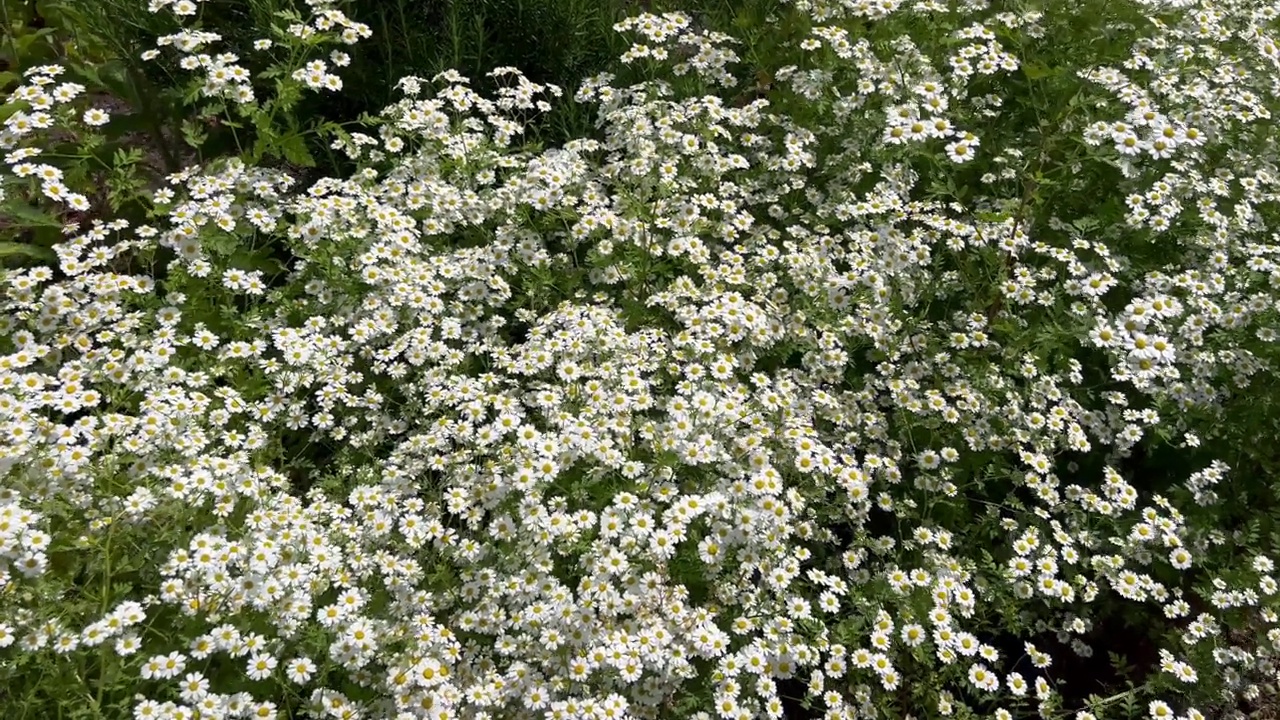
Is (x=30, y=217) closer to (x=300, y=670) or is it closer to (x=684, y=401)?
(x=300, y=670)

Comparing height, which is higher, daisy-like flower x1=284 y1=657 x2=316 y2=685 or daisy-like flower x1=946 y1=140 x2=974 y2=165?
daisy-like flower x1=946 y1=140 x2=974 y2=165

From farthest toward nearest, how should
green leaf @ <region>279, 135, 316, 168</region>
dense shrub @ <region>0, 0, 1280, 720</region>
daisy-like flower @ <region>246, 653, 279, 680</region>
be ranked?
1. green leaf @ <region>279, 135, 316, 168</region>
2. dense shrub @ <region>0, 0, 1280, 720</region>
3. daisy-like flower @ <region>246, 653, 279, 680</region>

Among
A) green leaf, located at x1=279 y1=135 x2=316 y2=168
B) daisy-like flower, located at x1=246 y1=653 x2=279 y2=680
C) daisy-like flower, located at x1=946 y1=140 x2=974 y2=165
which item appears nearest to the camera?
daisy-like flower, located at x1=246 y1=653 x2=279 y2=680

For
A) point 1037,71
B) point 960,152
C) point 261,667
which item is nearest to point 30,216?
point 261,667

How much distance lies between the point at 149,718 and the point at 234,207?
223 centimetres

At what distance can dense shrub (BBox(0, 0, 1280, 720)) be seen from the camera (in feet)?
9.12

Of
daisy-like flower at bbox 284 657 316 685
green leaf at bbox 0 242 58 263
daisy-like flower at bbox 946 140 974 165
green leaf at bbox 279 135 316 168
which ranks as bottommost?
daisy-like flower at bbox 284 657 316 685

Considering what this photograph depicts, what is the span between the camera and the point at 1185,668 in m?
3.08

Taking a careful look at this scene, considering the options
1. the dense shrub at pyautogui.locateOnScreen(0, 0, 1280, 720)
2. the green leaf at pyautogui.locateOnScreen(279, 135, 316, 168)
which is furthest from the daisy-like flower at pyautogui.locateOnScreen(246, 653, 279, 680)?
the green leaf at pyautogui.locateOnScreen(279, 135, 316, 168)

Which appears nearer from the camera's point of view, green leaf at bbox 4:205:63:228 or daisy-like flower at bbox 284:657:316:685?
daisy-like flower at bbox 284:657:316:685

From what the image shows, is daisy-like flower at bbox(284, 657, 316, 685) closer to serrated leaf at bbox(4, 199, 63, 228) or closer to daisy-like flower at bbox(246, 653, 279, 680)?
daisy-like flower at bbox(246, 653, 279, 680)

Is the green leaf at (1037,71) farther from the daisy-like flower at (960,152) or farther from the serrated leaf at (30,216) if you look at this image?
the serrated leaf at (30,216)

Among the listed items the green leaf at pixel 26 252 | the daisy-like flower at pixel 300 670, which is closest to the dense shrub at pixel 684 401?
the daisy-like flower at pixel 300 670

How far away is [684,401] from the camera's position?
11.0 feet
